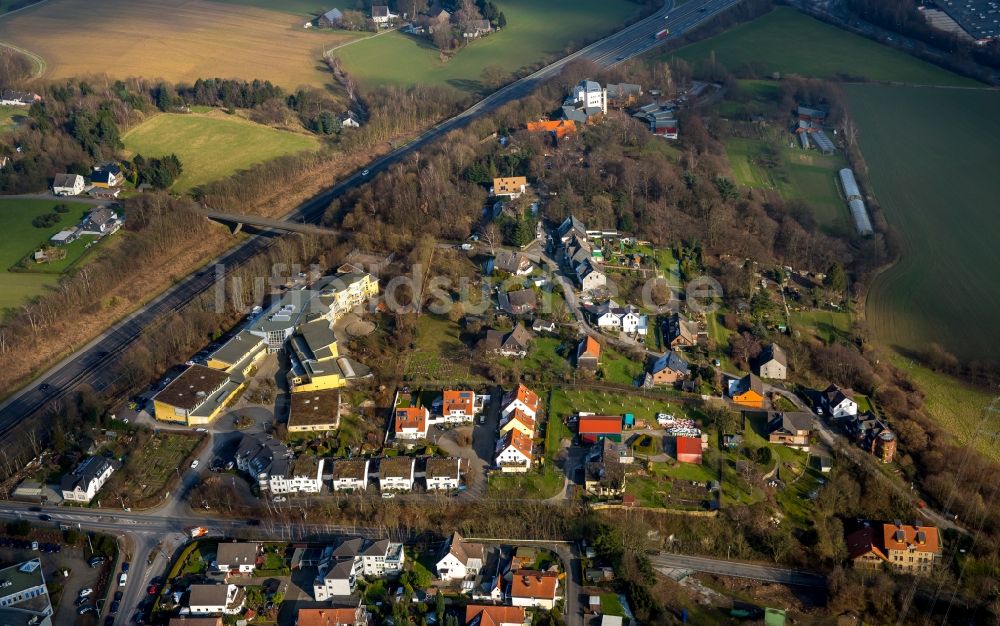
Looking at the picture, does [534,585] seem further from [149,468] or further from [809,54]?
[809,54]

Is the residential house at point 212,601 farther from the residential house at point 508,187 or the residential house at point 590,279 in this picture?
the residential house at point 508,187

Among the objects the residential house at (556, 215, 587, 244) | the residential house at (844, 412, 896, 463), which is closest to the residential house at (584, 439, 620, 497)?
the residential house at (844, 412, 896, 463)

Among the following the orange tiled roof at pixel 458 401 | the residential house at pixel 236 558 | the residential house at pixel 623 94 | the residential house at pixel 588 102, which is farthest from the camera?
the residential house at pixel 623 94

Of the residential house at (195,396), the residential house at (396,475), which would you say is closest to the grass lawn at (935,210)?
the residential house at (396,475)

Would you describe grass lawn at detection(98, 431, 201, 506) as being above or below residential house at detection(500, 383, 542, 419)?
below

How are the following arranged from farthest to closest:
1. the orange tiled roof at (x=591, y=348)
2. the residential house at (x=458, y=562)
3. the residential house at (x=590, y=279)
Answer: the residential house at (x=590, y=279) → the orange tiled roof at (x=591, y=348) → the residential house at (x=458, y=562)

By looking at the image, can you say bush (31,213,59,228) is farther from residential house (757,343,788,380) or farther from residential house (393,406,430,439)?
residential house (757,343,788,380)
